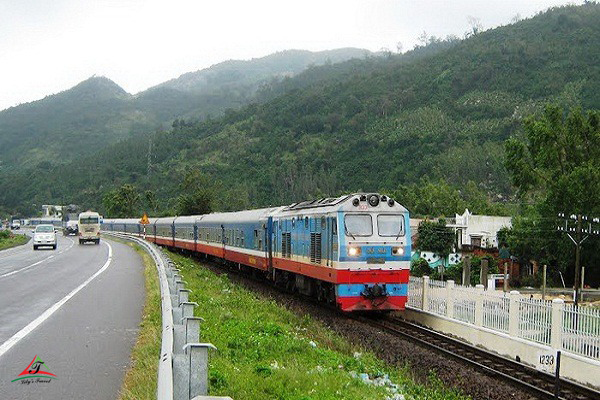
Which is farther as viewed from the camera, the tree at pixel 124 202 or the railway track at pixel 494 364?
the tree at pixel 124 202

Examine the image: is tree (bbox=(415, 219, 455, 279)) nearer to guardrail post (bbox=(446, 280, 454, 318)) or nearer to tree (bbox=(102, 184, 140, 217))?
guardrail post (bbox=(446, 280, 454, 318))

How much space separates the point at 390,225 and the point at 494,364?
17.9 ft

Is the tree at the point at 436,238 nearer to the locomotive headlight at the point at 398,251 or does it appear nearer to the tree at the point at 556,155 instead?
the tree at the point at 556,155

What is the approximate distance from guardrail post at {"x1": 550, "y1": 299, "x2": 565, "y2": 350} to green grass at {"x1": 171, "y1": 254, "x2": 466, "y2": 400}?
3.50 m

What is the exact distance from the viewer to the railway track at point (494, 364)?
474 inches

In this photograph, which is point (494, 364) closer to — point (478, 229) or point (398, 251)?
point (398, 251)

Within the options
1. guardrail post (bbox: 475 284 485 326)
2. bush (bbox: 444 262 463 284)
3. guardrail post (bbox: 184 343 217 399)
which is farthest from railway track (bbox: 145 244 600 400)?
bush (bbox: 444 262 463 284)

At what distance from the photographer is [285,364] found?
1054cm

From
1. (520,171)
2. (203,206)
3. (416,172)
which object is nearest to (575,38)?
(416,172)

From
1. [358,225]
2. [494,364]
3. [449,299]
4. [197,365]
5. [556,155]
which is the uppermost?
[556,155]

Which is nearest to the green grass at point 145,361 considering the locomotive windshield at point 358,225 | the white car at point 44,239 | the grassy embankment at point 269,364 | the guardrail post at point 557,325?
the grassy embankment at point 269,364

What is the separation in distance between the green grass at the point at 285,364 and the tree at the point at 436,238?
44.8 meters

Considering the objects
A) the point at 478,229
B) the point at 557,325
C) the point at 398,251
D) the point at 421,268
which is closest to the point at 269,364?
Answer: the point at 557,325

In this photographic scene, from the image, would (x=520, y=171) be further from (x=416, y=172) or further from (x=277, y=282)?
(x=416, y=172)
